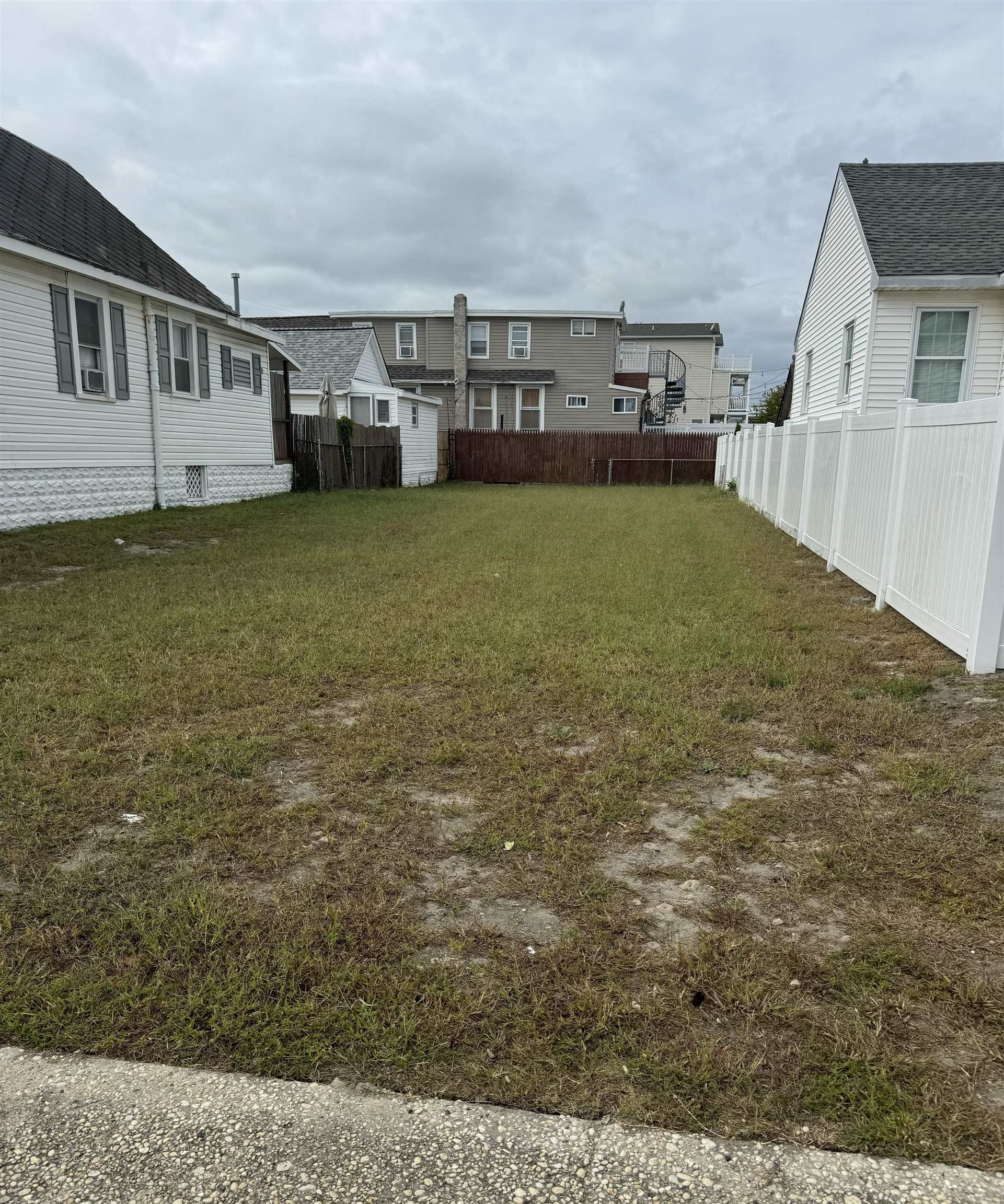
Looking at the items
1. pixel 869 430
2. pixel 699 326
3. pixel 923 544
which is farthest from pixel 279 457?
pixel 699 326

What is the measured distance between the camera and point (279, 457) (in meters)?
19.8

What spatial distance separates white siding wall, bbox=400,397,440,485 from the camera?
24578mm

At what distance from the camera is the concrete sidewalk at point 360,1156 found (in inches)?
65.7

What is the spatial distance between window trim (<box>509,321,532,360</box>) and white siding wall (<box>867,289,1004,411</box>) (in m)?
23.0

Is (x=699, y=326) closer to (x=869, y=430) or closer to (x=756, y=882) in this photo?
(x=869, y=430)

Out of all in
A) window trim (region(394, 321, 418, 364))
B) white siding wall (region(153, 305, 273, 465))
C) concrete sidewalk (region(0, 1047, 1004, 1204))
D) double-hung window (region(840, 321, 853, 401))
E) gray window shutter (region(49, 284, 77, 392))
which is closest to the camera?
concrete sidewalk (region(0, 1047, 1004, 1204))

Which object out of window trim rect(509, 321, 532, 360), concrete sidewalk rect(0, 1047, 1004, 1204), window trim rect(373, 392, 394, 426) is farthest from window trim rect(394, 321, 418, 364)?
concrete sidewalk rect(0, 1047, 1004, 1204)

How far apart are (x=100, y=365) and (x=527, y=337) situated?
2404 centimetres

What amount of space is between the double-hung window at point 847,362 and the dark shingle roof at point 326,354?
1412 centimetres

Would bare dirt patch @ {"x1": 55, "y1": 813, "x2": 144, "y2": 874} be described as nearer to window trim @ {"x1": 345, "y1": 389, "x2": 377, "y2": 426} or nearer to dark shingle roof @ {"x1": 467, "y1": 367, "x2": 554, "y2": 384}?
window trim @ {"x1": 345, "y1": 389, "x2": 377, "y2": 426}

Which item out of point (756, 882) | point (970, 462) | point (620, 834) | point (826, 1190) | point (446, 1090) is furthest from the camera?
point (970, 462)

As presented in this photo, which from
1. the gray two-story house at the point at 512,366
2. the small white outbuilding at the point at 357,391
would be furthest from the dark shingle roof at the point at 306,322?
the small white outbuilding at the point at 357,391

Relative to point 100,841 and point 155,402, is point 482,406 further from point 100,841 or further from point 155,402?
point 100,841

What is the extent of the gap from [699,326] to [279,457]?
4256 centimetres
